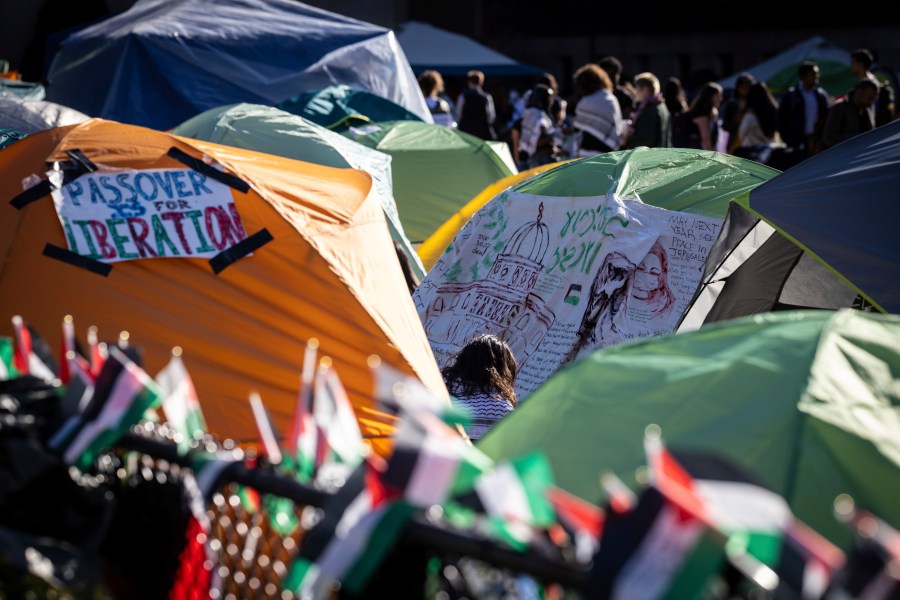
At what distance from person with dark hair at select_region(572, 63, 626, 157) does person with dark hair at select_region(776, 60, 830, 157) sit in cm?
274

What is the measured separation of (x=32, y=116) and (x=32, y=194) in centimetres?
381

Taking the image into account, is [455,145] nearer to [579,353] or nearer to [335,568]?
[579,353]

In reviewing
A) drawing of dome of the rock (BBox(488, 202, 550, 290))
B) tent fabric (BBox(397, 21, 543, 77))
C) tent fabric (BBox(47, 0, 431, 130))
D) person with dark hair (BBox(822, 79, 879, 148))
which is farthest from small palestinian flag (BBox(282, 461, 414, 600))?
tent fabric (BBox(397, 21, 543, 77))

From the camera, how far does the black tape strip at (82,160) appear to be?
171 inches

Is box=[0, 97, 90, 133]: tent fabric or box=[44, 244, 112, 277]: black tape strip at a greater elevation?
box=[44, 244, 112, 277]: black tape strip

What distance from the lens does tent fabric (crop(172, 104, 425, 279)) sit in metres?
7.66

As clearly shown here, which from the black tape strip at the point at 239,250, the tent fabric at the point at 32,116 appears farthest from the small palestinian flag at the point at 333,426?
the tent fabric at the point at 32,116

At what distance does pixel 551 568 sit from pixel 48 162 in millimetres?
3307

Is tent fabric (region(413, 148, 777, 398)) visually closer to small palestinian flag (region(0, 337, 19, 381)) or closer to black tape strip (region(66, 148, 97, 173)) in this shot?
black tape strip (region(66, 148, 97, 173))

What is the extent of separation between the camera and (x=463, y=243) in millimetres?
6523

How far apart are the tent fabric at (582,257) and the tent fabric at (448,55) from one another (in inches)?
571

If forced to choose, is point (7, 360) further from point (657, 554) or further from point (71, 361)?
point (657, 554)

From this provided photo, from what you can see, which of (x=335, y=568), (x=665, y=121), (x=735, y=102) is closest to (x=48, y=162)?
(x=335, y=568)

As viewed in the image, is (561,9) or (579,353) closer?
(579,353)
